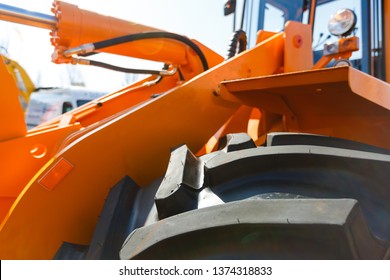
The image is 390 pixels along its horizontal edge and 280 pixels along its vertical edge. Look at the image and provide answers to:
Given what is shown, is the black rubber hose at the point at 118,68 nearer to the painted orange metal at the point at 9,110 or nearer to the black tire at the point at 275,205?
the painted orange metal at the point at 9,110

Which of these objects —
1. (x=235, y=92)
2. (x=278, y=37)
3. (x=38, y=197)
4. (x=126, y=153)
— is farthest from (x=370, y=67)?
(x=38, y=197)

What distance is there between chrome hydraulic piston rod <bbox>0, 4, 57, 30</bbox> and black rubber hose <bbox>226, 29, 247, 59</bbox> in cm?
105

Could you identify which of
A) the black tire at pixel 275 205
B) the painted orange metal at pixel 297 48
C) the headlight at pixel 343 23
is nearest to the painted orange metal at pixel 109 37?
the painted orange metal at pixel 297 48

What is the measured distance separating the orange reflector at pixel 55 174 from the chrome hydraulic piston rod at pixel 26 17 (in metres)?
0.89

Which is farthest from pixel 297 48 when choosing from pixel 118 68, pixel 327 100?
pixel 118 68

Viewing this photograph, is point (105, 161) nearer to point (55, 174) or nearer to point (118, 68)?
point (55, 174)

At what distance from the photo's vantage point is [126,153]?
1.56 meters

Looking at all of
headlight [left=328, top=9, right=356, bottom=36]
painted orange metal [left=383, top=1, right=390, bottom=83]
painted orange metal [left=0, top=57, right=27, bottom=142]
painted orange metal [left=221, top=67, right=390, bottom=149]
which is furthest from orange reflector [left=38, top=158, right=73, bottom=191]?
painted orange metal [left=383, top=1, right=390, bottom=83]

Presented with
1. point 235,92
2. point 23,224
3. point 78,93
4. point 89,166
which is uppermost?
point 78,93

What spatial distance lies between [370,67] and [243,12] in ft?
3.80

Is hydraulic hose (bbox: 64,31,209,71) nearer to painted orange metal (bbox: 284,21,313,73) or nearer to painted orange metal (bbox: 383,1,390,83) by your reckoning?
painted orange metal (bbox: 284,21,313,73)

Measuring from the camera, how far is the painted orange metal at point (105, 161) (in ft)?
4.45

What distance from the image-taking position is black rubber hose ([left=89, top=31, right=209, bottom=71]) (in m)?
2.08

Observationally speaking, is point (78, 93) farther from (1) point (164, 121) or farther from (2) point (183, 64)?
(1) point (164, 121)
